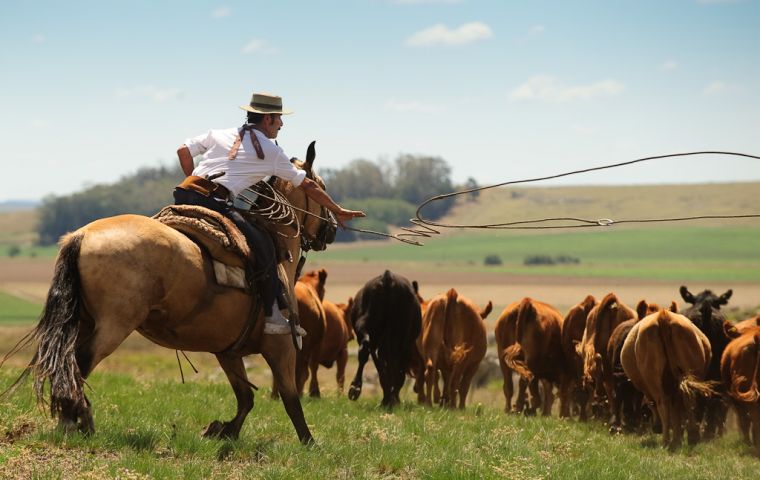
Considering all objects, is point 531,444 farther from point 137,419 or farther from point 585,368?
point 585,368

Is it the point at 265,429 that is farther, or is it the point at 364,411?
the point at 364,411

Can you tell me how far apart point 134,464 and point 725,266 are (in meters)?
109

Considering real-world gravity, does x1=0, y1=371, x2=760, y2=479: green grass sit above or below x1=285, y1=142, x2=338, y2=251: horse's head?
below

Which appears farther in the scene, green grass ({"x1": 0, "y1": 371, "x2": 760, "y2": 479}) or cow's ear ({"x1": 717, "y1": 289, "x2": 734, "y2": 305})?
cow's ear ({"x1": 717, "y1": 289, "x2": 734, "y2": 305})

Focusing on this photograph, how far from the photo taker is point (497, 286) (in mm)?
83250

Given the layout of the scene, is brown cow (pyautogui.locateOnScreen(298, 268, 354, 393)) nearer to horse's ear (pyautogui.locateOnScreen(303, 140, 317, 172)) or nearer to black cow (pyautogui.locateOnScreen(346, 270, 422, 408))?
black cow (pyautogui.locateOnScreen(346, 270, 422, 408))

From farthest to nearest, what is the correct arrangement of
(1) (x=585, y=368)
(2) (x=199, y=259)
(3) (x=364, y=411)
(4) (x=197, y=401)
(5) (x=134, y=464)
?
(1) (x=585, y=368)
(3) (x=364, y=411)
(4) (x=197, y=401)
(2) (x=199, y=259)
(5) (x=134, y=464)

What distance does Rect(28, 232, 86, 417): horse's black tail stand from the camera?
7168 millimetres

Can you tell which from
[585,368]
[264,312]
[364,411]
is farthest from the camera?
[585,368]

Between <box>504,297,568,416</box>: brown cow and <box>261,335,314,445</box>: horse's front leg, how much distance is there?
7.81 m

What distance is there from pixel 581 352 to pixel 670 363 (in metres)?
2.71

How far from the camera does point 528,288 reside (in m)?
80.2

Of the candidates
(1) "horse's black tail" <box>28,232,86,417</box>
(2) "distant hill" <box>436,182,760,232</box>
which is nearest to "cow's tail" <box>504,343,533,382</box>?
(1) "horse's black tail" <box>28,232,86,417</box>

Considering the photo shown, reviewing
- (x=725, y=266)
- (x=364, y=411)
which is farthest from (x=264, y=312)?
(x=725, y=266)
